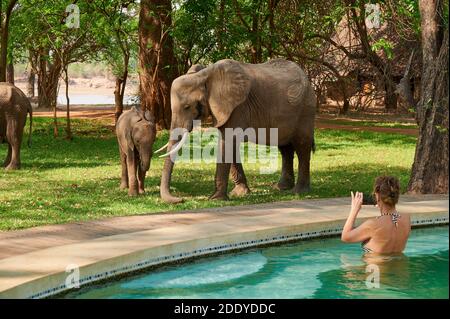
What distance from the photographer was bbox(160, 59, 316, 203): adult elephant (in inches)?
476

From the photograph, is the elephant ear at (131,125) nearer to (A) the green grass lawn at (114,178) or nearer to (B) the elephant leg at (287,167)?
(A) the green grass lawn at (114,178)

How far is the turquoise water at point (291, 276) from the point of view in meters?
7.68

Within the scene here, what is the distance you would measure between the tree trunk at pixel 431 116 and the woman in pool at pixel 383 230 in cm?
446

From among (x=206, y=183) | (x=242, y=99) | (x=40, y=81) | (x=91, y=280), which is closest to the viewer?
(x=91, y=280)

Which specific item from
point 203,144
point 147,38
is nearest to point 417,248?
point 203,144

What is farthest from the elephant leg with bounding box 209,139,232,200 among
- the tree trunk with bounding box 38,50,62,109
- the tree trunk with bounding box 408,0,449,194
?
the tree trunk with bounding box 38,50,62,109

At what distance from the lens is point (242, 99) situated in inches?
479

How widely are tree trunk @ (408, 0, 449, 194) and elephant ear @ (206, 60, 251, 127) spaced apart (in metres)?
2.70

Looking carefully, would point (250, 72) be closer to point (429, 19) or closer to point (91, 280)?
point (429, 19)

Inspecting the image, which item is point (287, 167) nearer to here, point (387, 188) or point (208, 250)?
point (208, 250)

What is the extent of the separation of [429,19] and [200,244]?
5.88 meters

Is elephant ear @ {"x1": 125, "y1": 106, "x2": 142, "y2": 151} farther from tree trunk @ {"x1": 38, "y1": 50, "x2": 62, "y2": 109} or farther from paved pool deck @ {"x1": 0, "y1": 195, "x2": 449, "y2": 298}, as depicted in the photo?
tree trunk @ {"x1": 38, "y1": 50, "x2": 62, "y2": 109}

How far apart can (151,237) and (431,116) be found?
543cm

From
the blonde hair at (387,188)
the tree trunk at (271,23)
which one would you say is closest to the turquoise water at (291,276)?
the blonde hair at (387,188)
